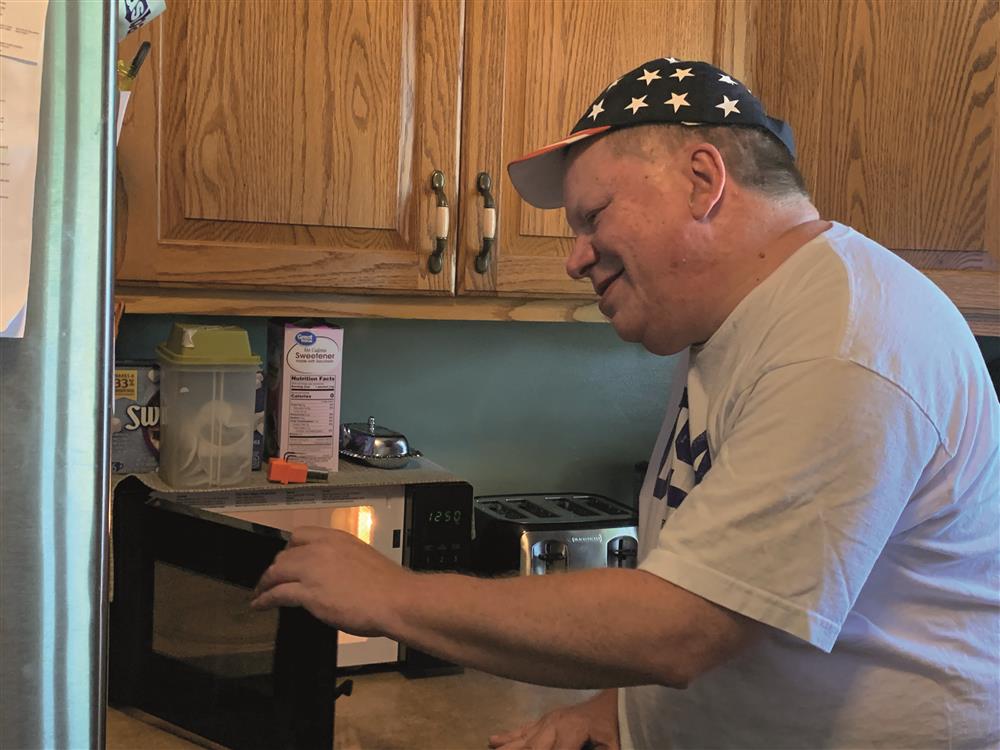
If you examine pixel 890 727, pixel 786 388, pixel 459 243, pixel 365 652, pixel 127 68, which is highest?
pixel 127 68

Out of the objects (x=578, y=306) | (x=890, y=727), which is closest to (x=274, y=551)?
(x=890, y=727)

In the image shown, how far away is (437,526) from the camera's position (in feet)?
4.90

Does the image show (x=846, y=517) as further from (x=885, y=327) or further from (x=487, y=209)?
Result: (x=487, y=209)

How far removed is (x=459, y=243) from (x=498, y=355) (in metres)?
0.43

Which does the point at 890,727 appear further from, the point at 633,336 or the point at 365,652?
the point at 365,652

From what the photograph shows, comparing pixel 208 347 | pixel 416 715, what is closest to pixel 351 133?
pixel 208 347

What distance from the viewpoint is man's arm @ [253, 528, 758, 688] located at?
29.5 inches

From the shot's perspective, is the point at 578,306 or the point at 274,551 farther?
the point at 578,306

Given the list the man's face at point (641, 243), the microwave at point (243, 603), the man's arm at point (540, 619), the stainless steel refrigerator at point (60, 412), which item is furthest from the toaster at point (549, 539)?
the stainless steel refrigerator at point (60, 412)

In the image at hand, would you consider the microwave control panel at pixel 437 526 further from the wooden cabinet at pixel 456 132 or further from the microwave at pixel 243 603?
the wooden cabinet at pixel 456 132

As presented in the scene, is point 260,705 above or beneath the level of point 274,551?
beneath

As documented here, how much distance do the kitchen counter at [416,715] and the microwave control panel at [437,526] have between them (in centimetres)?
17

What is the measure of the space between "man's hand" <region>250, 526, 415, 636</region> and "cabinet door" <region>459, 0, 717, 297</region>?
2.28 ft

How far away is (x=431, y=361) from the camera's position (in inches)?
72.8
